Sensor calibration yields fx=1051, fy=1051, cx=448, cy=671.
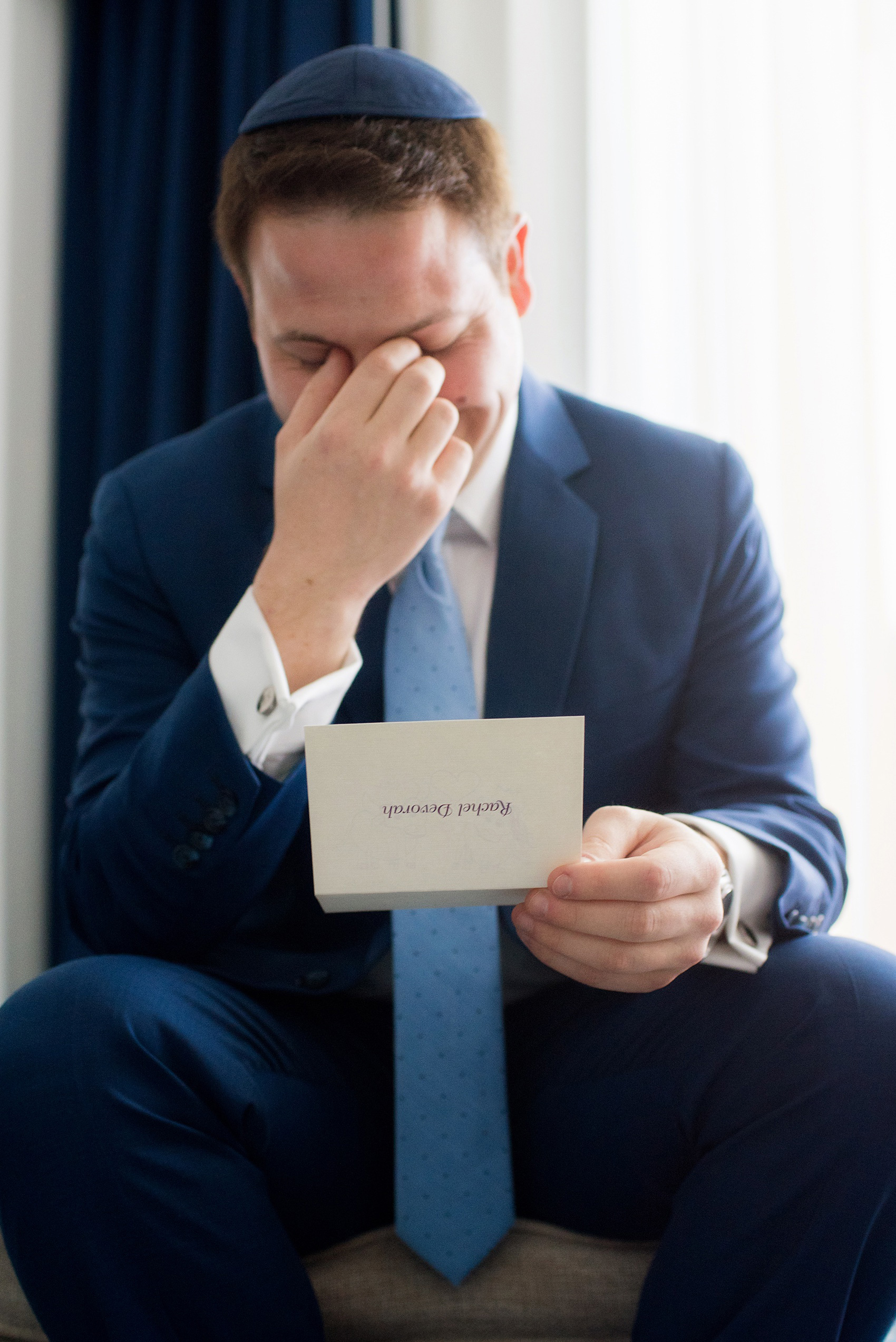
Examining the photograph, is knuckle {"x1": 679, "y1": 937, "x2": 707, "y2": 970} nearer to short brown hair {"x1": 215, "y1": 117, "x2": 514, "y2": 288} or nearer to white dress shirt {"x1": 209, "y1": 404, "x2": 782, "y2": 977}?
white dress shirt {"x1": 209, "y1": 404, "x2": 782, "y2": 977}

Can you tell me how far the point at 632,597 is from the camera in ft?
4.09

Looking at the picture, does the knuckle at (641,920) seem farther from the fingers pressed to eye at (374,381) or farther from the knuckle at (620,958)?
the fingers pressed to eye at (374,381)

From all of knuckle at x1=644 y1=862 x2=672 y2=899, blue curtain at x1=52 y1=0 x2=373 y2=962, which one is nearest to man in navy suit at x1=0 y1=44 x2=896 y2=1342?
knuckle at x1=644 y1=862 x2=672 y2=899

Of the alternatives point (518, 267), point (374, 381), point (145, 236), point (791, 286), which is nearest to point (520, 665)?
point (374, 381)

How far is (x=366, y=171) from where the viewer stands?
107 centimetres

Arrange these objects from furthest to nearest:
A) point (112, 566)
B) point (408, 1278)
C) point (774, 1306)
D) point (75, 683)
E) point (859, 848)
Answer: point (75, 683) → point (859, 848) → point (112, 566) → point (408, 1278) → point (774, 1306)

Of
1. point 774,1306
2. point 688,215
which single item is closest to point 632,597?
point 774,1306

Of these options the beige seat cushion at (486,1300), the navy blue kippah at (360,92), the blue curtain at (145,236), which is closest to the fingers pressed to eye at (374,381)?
the navy blue kippah at (360,92)

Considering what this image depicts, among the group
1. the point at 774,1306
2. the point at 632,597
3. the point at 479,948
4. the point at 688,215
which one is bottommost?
the point at 774,1306

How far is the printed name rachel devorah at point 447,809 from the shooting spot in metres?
0.78

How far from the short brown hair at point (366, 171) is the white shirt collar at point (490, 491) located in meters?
0.20

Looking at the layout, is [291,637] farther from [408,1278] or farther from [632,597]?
[408,1278]

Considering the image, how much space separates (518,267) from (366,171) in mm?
259

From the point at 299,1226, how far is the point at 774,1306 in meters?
0.44
